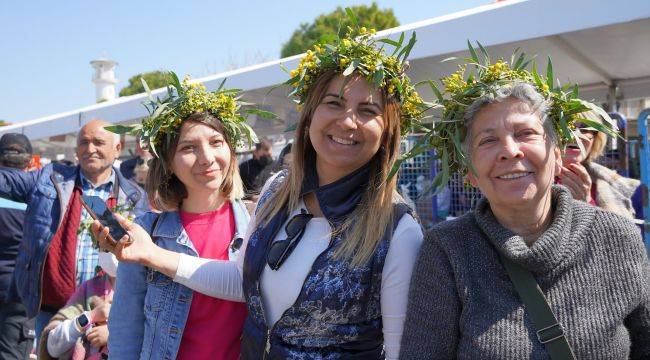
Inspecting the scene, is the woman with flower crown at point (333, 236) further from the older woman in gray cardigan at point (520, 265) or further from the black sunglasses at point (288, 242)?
the older woman in gray cardigan at point (520, 265)

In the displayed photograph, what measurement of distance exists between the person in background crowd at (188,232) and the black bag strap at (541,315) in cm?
118

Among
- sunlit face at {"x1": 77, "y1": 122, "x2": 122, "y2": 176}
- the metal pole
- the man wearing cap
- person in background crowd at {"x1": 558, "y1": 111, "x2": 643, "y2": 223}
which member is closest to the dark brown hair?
the man wearing cap

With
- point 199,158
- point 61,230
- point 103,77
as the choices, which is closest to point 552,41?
point 199,158

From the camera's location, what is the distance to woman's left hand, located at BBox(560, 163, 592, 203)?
2.87 metres

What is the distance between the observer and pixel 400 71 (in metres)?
2.13

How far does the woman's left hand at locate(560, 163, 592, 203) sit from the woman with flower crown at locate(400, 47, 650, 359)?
3.42 ft

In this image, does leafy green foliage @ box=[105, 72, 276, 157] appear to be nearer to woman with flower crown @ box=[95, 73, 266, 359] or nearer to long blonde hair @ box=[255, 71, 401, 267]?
woman with flower crown @ box=[95, 73, 266, 359]

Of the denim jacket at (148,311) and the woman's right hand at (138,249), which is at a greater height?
the woman's right hand at (138,249)

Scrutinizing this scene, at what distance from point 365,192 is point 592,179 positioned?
70.6 inches

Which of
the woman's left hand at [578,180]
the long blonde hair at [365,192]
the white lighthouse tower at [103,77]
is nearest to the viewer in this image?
the long blonde hair at [365,192]

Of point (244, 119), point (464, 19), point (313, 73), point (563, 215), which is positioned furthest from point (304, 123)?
point (464, 19)

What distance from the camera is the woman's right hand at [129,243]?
2.19 meters

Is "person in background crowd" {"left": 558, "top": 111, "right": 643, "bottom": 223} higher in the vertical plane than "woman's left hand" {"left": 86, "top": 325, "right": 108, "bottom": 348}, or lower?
higher

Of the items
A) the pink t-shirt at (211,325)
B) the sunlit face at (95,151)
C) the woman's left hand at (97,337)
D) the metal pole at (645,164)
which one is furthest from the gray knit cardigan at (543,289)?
the sunlit face at (95,151)
